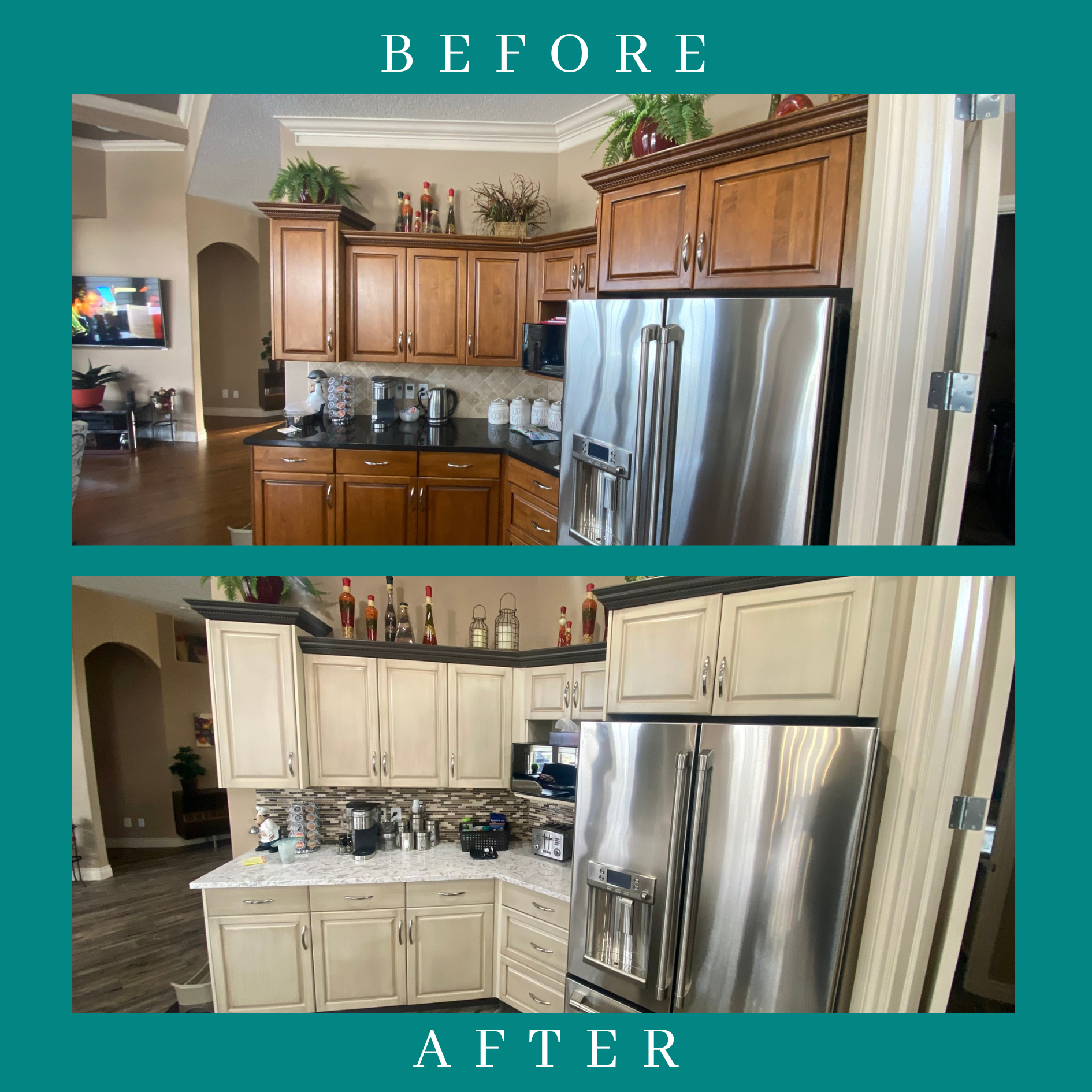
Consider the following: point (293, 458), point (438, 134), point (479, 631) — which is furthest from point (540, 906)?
point (438, 134)

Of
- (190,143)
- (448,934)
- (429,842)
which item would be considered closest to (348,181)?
(190,143)

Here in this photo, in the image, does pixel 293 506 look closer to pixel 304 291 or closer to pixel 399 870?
pixel 304 291

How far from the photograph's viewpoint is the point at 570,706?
5.70 ft

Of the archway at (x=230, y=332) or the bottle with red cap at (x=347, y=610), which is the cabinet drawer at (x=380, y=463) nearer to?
the bottle with red cap at (x=347, y=610)

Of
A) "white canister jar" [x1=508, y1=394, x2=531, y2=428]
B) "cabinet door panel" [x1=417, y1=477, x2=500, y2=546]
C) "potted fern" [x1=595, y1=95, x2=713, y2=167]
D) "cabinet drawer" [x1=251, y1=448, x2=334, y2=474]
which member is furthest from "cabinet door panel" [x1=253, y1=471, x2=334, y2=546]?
"potted fern" [x1=595, y1=95, x2=713, y2=167]

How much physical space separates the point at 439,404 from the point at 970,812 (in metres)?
3.19

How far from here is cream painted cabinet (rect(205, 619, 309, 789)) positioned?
1.23m

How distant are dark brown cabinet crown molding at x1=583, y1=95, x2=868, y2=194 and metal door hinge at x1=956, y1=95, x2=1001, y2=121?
1.07 feet

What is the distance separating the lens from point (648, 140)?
192cm

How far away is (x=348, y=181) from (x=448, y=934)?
11.7 ft

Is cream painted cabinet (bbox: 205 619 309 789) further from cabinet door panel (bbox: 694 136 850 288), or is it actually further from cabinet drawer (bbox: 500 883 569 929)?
cabinet door panel (bbox: 694 136 850 288)

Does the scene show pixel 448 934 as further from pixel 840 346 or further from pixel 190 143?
pixel 190 143

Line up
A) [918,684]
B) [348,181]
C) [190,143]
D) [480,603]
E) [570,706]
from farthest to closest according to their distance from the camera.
Answer: [348,181]
[190,143]
[570,706]
[480,603]
[918,684]

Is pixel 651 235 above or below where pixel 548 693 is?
above
